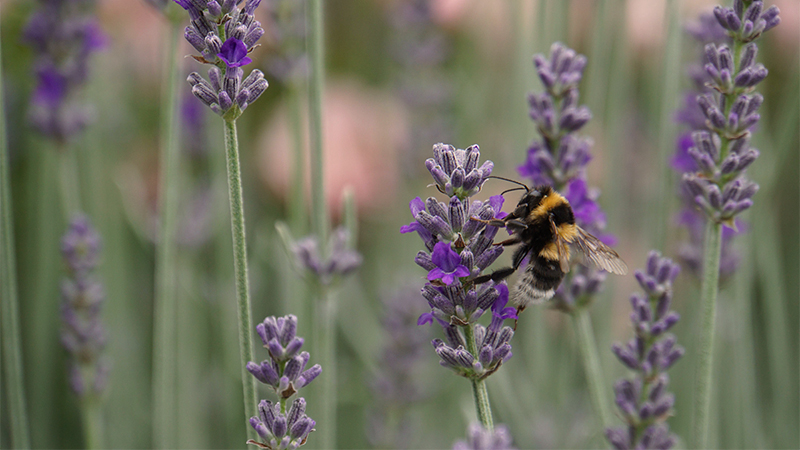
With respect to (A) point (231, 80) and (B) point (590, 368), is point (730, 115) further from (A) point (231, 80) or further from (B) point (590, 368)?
(A) point (231, 80)

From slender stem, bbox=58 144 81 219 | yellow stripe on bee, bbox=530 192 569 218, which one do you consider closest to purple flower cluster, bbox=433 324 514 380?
yellow stripe on bee, bbox=530 192 569 218

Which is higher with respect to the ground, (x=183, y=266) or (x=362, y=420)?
(x=183, y=266)

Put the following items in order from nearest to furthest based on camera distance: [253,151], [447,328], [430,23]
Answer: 1. [447,328]
2. [430,23]
3. [253,151]

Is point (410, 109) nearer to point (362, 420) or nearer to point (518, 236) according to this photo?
point (362, 420)

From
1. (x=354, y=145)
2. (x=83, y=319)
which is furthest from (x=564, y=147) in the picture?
(x=354, y=145)

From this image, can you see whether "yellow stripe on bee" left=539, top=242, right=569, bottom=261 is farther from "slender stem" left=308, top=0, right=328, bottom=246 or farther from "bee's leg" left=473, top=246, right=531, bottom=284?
"slender stem" left=308, top=0, right=328, bottom=246

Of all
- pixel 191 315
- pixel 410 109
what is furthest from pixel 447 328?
pixel 410 109
